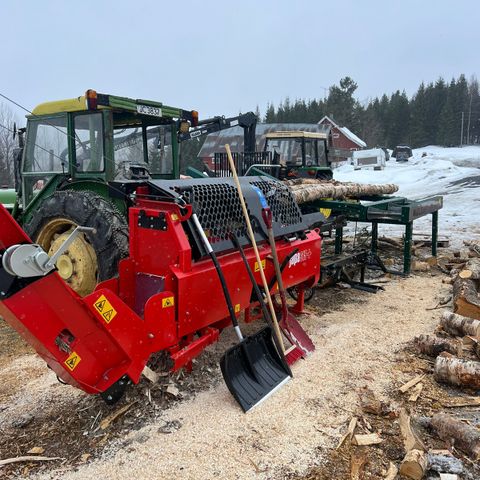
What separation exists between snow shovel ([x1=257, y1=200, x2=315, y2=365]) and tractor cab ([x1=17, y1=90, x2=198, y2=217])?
62.0 inches

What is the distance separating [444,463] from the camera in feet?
8.63

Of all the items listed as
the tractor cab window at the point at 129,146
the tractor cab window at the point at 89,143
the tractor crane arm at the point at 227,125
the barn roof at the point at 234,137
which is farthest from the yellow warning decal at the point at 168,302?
the barn roof at the point at 234,137

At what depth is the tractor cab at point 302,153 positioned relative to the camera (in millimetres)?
12205

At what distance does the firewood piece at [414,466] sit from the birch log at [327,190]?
3852 mm

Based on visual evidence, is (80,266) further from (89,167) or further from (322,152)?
(322,152)

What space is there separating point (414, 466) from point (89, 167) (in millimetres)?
4117

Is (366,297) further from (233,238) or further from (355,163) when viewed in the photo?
(355,163)

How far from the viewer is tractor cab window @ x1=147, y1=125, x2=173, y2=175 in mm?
5934

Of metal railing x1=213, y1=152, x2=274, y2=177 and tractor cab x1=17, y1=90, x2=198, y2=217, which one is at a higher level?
tractor cab x1=17, y1=90, x2=198, y2=217

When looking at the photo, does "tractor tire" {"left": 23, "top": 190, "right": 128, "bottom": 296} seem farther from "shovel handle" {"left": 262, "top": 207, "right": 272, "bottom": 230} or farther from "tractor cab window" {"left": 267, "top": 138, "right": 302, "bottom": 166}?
"tractor cab window" {"left": 267, "top": 138, "right": 302, "bottom": 166}

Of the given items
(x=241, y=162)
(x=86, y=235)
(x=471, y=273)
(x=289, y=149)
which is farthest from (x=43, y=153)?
(x=289, y=149)

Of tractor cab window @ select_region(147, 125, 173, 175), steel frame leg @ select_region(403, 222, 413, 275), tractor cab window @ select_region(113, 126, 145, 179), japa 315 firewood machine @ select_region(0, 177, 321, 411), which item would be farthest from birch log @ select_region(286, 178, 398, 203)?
japa 315 firewood machine @ select_region(0, 177, 321, 411)

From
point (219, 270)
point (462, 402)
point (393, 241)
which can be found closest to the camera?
point (219, 270)

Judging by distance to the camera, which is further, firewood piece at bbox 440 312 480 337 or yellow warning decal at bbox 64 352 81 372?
firewood piece at bbox 440 312 480 337
